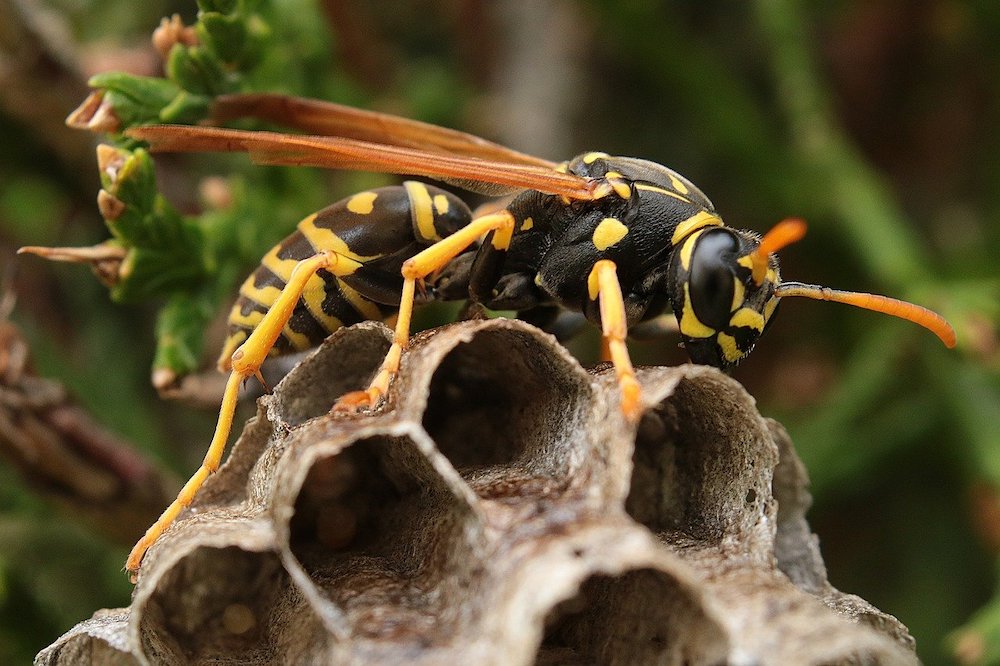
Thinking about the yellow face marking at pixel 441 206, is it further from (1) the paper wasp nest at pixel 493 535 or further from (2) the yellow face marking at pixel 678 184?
(2) the yellow face marking at pixel 678 184

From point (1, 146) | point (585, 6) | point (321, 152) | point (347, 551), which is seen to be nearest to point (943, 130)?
point (585, 6)

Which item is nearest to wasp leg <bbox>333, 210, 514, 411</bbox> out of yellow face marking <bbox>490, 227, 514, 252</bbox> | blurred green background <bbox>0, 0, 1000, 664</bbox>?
yellow face marking <bbox>490, 227, 514, 252</bbox>

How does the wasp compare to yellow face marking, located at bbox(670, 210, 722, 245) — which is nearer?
the wasp

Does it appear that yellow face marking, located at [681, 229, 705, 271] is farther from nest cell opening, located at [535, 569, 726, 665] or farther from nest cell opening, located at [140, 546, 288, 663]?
nest cell opening, located at [140, 546, 288, 663]

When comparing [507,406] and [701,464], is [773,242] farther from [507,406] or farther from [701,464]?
[507,406]

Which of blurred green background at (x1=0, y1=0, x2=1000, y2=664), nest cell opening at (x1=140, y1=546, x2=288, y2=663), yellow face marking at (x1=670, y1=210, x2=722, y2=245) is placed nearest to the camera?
nest cell opening at (x1=140, y1=546, x2=288, y2=663)

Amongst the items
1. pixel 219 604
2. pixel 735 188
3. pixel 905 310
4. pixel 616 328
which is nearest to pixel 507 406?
pixel 616 328
